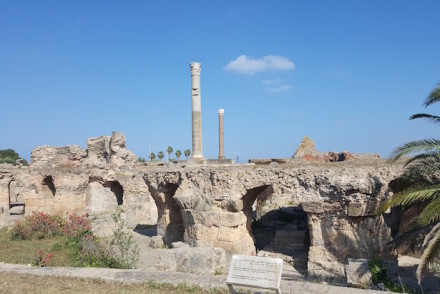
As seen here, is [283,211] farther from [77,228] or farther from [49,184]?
[49,184]

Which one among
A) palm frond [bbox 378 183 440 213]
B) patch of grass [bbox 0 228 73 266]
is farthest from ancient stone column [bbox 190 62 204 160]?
palm frond [bbox 378 183 440 213]

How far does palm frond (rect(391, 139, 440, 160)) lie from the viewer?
7.58 metres

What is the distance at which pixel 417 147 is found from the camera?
763 centimetres

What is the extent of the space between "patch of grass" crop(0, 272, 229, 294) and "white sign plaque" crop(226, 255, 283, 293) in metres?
1.27

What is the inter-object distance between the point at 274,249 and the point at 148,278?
576 centimetres

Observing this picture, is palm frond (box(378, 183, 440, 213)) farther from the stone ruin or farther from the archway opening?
the archway opening

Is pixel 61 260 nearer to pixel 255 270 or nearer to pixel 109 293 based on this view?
pixel 109 293

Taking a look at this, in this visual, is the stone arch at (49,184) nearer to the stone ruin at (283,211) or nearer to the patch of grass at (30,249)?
the stone ruin at (283,211)

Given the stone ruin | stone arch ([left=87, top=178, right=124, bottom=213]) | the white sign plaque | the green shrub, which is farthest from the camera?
stone arch ([left=87, top=178, right=124, bottom=213])

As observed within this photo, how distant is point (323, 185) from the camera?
31.9ft

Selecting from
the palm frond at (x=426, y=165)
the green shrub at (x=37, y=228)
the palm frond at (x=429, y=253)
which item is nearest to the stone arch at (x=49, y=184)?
the green shrub at (x=37, y=228)

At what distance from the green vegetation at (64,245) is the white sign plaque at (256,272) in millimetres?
4455

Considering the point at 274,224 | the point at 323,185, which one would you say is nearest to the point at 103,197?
the point at 274,224

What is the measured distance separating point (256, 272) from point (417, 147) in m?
4.59
